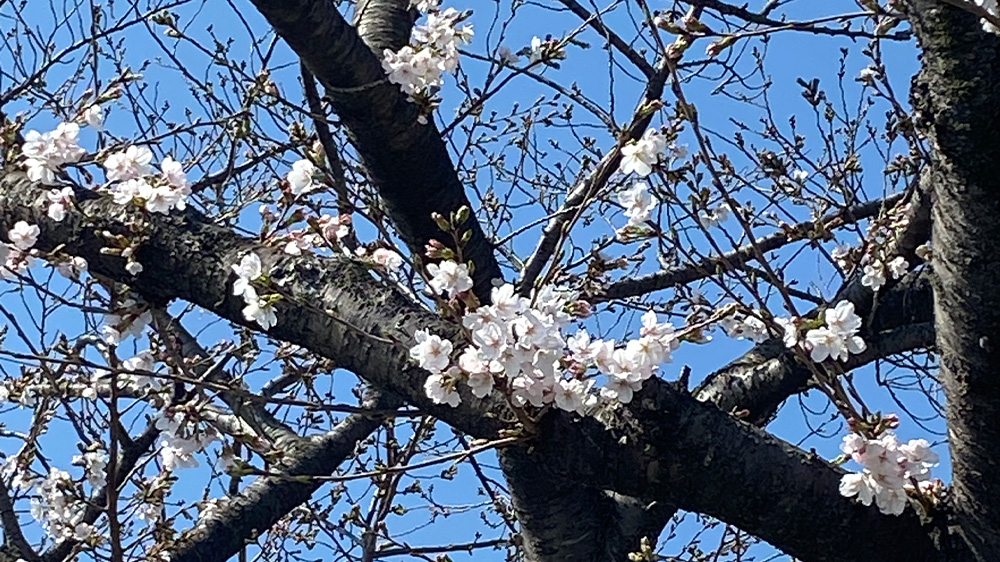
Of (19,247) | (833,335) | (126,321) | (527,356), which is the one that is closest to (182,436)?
(126,321)

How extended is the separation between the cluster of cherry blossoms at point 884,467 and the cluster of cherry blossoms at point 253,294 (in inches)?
38.8

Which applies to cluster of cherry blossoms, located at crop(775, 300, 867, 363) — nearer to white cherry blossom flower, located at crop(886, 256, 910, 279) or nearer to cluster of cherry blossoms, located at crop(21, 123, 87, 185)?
white cherry blossom flower, located at crop(886, 256, 910, 279)

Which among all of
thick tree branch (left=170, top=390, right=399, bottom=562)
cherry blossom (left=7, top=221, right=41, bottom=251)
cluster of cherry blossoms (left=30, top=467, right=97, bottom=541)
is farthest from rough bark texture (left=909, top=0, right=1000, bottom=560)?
cluster of cherry blossoms (left=30, top=467, right=97, bottom=541)

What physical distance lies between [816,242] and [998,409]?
0.82 metres

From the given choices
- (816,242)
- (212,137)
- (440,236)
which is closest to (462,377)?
(440,236)

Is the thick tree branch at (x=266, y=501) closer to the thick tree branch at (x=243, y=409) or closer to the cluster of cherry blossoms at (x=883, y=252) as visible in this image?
the thick tree branch at (x=243, y=409)

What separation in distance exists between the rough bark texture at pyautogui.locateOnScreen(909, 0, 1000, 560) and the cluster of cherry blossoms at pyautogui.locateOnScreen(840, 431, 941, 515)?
0.19 feet

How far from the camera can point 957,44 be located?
49.1 inches

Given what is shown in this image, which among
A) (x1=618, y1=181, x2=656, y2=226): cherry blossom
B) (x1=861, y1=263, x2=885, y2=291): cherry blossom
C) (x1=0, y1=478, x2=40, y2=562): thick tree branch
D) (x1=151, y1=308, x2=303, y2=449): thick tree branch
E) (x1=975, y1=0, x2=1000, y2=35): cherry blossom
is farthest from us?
(x1=0, y1=478, x2=40, y2=562): thick tree branch

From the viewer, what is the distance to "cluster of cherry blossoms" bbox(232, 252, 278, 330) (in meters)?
1.66

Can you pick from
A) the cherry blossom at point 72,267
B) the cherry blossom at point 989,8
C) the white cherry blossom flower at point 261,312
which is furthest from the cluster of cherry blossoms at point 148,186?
the cherry blossom at point 989,8

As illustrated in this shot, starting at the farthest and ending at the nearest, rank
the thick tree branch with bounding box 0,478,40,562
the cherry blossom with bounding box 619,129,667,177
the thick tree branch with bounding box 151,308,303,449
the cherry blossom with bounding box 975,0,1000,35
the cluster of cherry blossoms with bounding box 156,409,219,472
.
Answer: the thick tree branch with bounding box 0,478,40,562 < the thick tree branch with bounding box 151,308,303,449 < the cluster of cherry blossoms with bounding box 156,409,219,472 < the cherry blossom with bounding box 619,129,667,177 < the cherry blossom with bounding box 975,0,1000,35

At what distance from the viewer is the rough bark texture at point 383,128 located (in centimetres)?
188

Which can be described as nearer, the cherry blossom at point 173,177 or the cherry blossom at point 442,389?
the cherry blossom at point 442,389
